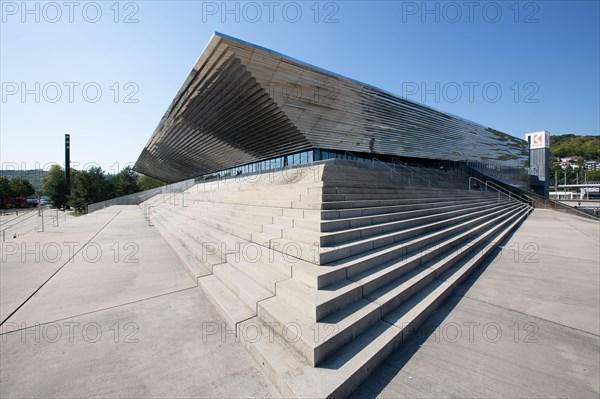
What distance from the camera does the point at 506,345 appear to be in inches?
110

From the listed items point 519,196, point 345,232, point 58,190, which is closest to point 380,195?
point 345,232

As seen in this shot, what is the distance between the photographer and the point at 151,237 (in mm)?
9656

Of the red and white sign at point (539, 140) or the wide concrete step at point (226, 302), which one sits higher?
the red and white sign at point (539, 140)

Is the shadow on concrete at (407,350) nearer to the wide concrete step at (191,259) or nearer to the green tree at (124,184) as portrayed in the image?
the wide concrete step at (191,259)

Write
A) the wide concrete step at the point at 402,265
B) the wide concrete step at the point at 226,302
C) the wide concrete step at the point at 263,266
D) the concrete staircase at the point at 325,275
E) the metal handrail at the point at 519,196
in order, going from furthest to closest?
the metal handrail at the point at 519,196, the wide concrete step at the point at 263,266, the wide concrete step at the point at 402,265, the wide concrete step at the point at 226,302, the concrete staircase at the point at 325,275

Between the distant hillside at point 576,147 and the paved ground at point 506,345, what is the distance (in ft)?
582

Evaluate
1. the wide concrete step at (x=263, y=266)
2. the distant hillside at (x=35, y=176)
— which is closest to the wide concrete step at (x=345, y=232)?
the wide concrete step at (x=263, y=266)

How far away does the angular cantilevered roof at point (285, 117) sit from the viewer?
12.4m

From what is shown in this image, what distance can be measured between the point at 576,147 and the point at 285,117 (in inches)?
7265

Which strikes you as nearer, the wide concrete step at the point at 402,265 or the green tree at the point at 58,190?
the wide concrete step at the point at 402,265

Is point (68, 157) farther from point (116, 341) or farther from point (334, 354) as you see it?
point (334, 354)

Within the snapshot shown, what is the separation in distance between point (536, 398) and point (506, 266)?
4.52 meters

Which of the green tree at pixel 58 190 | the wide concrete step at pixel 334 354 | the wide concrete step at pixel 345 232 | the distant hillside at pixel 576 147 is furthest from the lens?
the distant hillside at pixel 576 147

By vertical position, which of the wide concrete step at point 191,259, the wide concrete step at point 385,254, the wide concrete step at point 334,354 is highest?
the wide concrete step at point 385,254
